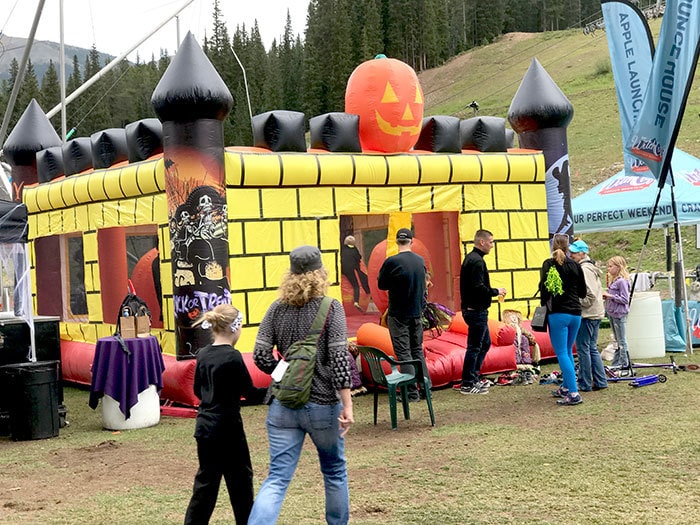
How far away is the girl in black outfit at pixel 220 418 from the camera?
167 inches

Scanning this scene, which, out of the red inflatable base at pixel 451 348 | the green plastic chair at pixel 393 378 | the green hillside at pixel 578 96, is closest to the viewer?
the green plastic chair at pixel 393 378

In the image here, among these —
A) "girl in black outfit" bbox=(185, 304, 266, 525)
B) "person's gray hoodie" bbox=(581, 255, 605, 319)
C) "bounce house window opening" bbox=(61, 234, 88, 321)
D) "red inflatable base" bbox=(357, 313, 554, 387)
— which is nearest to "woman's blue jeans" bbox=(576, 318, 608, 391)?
"person's gray hoodie" bbox=(581, 255, 605, 319)

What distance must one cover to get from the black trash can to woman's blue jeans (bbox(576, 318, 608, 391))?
15.7 feet

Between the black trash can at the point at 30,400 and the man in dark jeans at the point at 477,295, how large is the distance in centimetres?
389

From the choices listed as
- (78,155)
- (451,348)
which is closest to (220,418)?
(451,348)

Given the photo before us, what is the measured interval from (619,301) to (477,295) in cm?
192

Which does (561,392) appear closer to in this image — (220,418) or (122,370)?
(122,370)

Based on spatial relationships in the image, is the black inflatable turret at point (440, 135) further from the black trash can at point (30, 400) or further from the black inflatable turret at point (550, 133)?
the black trash can at point (30, 400)

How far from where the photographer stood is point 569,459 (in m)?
5.88

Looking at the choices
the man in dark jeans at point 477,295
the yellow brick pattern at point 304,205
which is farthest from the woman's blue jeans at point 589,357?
the yellow brick pattern at point 304,205

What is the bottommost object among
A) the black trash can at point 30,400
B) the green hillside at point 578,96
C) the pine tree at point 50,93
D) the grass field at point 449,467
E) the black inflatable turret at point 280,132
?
the grass field at point 449,467

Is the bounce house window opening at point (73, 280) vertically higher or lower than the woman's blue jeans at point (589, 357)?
higher

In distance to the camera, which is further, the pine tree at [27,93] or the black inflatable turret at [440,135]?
the pine tree at [27,93]

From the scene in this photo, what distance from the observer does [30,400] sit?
771 centimetres
